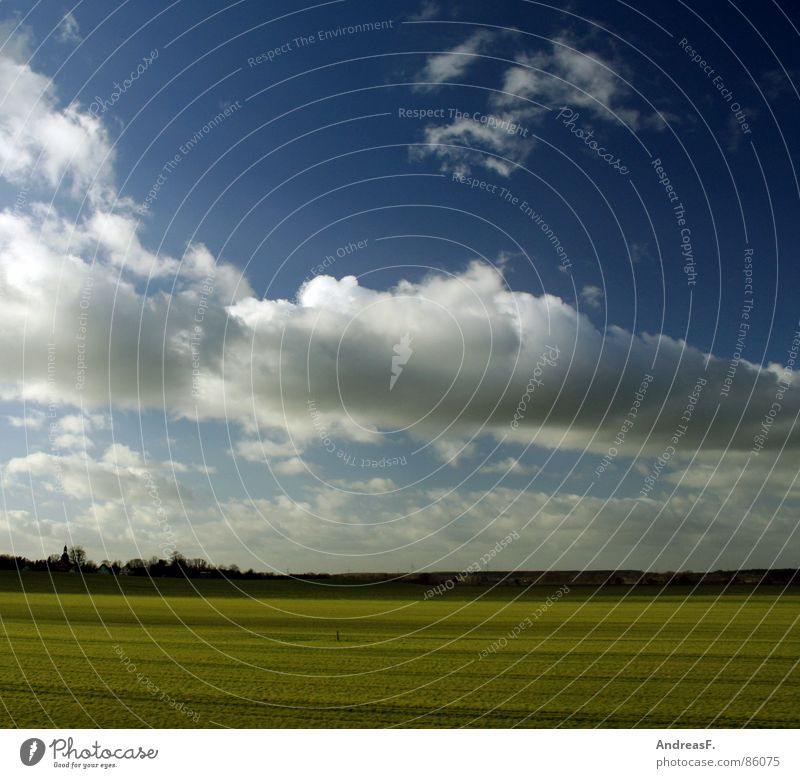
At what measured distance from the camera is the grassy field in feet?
63.5

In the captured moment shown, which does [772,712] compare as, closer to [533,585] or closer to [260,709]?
[260,709]

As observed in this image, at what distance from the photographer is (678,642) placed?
39.6m

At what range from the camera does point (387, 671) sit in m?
26.9

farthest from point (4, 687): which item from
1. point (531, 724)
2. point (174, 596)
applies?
point (174, 596)
